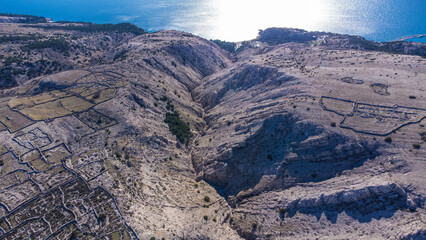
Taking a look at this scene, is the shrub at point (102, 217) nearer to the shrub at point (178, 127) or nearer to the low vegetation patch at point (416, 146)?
the shrub at point (178, 127)

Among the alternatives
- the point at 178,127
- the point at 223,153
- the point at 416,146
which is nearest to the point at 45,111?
the point at 178,127

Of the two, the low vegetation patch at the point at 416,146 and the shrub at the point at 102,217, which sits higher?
the low vegetation patch at the point at 416,146

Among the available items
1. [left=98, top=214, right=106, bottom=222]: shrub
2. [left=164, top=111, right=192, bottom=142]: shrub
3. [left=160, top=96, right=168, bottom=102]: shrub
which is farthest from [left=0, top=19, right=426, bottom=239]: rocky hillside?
[left=160, top=96, right=168, bottom=102]: shrub

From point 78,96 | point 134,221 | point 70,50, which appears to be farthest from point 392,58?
point 70,50

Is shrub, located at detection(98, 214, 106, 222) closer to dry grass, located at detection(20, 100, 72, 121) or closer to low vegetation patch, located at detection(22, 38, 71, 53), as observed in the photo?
dry grass, located at detection(20, 100, 72, 121)

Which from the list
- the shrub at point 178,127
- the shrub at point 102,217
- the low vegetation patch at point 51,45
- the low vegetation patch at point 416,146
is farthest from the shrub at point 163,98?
the low vegetation patch at point 51,45
